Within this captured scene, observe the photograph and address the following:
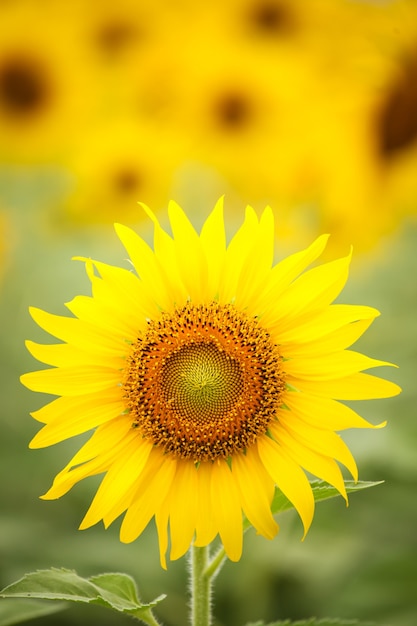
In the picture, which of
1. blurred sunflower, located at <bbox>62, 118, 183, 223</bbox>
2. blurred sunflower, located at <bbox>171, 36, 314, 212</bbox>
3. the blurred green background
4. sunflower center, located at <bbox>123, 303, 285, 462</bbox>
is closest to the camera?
sunflower center, located at <bbox>123, 303, 285, 462</bbox>

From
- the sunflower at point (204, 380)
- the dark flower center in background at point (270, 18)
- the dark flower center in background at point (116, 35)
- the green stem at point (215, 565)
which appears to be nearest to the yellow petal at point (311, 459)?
the sunflower at point (204, 380)

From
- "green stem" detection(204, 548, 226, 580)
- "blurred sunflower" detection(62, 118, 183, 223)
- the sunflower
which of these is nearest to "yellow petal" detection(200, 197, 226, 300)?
the sunflower

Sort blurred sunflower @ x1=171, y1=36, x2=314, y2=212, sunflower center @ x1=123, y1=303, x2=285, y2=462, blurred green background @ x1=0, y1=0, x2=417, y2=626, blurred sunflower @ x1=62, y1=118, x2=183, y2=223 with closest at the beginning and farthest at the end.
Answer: sunflower center @ x1=123, y1=303, x2=285, y2=462
blurred green background @ x1=0, y1=0, x2=417, y2=626
blurred sunflower @ x1=171, y1=36, x2=314, y2=212
blurred sunflower @ x1=62, y1=118, x2=183, y2=223

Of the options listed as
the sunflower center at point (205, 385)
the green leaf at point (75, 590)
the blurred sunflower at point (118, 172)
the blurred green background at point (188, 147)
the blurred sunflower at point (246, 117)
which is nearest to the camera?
the green leaf at point (75, 590)

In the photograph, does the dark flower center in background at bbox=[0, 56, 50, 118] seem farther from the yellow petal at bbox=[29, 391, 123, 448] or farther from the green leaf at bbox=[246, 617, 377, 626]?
the green leaf at bbox=[246, 617, 377, 626]

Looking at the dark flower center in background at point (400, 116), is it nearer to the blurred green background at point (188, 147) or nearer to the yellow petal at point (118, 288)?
the blurred green background at point (188, 147)

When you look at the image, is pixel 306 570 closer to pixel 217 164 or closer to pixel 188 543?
pixel 188 543
